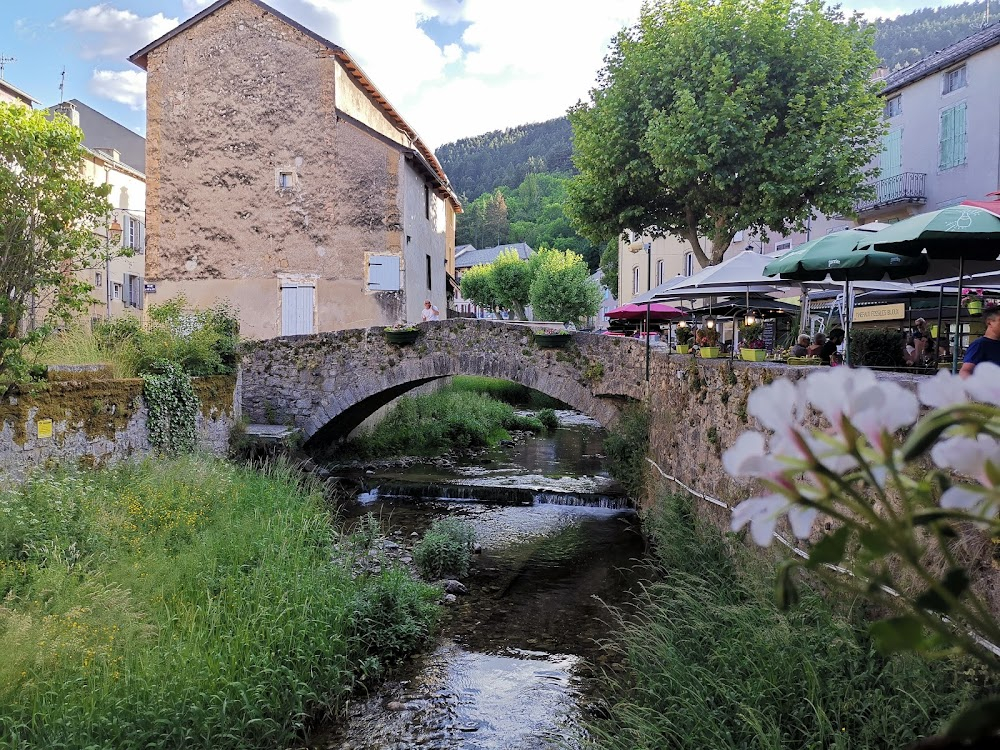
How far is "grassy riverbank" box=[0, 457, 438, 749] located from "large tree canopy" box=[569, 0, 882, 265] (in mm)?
10224

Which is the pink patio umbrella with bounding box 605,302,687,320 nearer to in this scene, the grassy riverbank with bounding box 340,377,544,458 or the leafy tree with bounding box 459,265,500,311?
the grassy riverbank with bounding box 340,377,544,458

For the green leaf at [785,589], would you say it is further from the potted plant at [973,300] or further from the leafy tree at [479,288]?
the leafy tree at [479,288]

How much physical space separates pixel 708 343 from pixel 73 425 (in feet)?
24.7

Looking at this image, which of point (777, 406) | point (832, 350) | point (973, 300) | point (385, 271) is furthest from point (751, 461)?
point (385, 271)

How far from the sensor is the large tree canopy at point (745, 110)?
14.4 metres

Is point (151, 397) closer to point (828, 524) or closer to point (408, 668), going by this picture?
point (408, 668)

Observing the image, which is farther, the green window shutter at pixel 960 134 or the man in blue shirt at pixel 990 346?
the green window shutter at pixel 960 134

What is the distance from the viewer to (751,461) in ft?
2.49

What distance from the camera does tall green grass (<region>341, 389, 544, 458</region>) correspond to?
18344mm

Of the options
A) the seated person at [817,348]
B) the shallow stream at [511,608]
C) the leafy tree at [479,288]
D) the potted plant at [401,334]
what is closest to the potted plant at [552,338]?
the potted plant at [401,334]

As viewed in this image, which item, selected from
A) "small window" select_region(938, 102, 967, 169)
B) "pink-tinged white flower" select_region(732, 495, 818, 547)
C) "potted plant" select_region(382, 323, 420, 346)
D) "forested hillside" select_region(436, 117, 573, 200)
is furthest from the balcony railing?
"forested hillside" select_region(436, 117, 573, 200)

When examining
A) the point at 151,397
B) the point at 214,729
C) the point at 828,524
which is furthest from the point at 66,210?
the point at 828,524

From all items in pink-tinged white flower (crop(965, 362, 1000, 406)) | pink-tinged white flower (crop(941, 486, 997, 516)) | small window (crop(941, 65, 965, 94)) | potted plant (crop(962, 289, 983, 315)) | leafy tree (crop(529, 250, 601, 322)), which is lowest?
pink-tinged white flower (crop(941, 486, 997, 516))

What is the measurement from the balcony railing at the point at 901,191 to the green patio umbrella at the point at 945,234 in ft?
38.7
